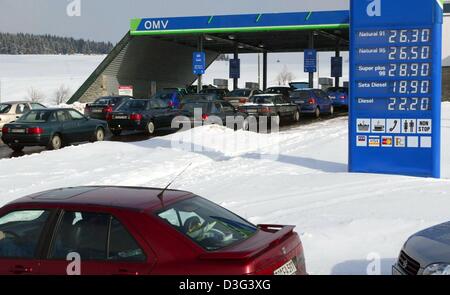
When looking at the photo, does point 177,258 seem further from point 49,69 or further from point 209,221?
point 49,69

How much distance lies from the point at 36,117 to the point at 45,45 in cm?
16506

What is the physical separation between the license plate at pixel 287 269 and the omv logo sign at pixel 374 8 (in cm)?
944

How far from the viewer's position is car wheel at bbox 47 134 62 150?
63.3ft

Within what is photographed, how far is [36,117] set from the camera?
19578 mm

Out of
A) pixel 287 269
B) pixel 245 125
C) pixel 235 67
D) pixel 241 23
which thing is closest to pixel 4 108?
pixel 245 125

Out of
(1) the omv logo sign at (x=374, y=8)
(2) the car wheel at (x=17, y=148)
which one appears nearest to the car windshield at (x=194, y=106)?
(2) the car wheel at (x=17, y=148)

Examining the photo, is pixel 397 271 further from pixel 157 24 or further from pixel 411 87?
pixel 157 24

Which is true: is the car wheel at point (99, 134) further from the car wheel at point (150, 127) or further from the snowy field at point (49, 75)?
the snowy field at point (49, 75)

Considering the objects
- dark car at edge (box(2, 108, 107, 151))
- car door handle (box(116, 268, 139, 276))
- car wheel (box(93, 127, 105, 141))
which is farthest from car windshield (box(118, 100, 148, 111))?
car door handle (box(116, 268, 139, 276))

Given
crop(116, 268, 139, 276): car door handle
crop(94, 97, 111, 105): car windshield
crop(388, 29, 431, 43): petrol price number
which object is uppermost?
crop(388, 29, 431, 43): petrol price number

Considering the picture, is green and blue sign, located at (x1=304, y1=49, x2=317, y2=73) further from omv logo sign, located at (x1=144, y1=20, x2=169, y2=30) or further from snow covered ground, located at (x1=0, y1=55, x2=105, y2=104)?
snow covered ground, located at (x1=0, y1=55, x2=105, y2=104)

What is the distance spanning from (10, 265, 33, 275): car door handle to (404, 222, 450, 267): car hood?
11.0 feet
